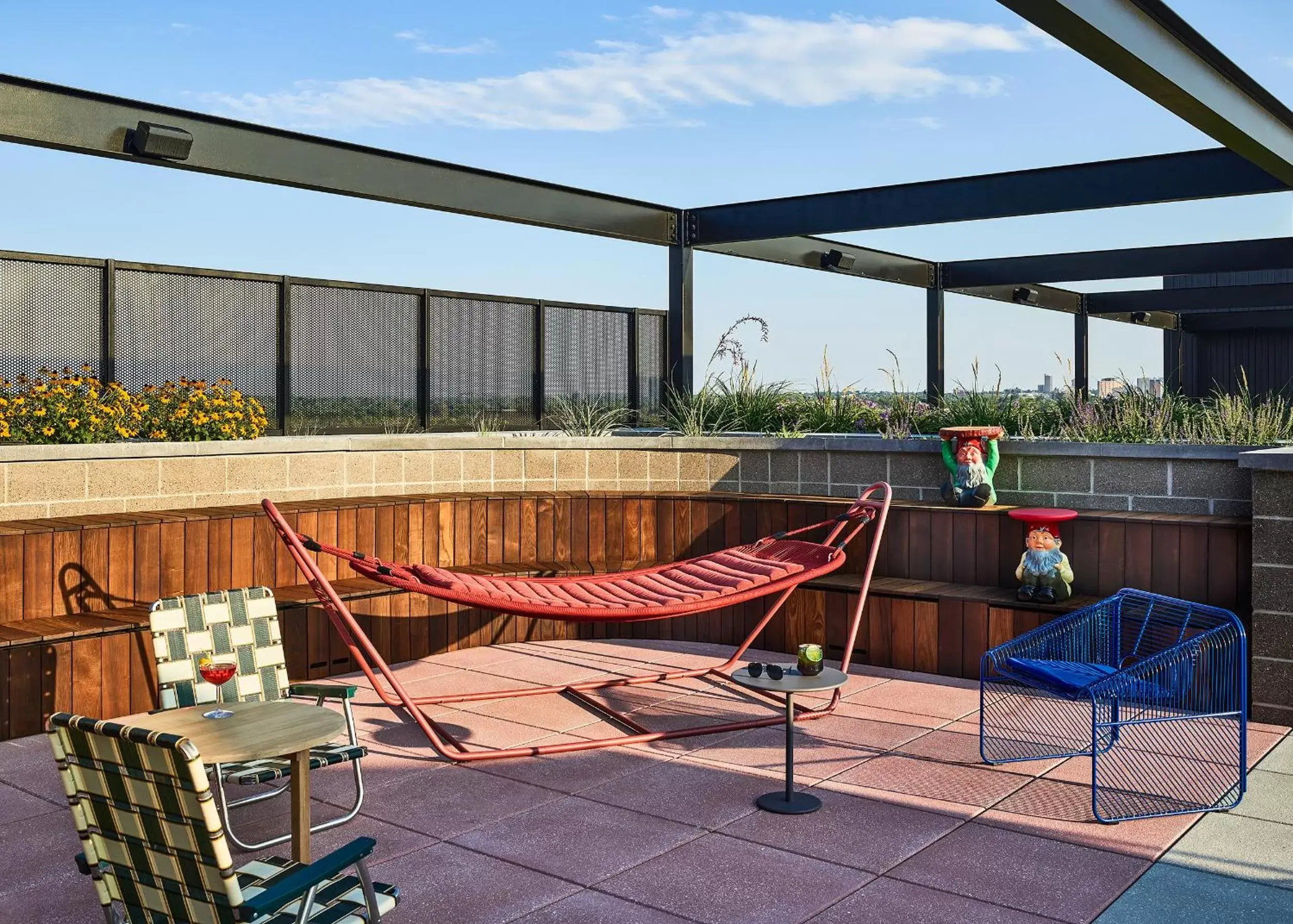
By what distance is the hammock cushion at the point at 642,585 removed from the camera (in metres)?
5.09

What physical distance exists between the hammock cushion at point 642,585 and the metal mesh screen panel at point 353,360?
3.77 meters

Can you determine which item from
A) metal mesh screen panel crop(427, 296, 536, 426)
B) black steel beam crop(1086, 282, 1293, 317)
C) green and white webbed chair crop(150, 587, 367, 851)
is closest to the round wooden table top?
green and white webbed chair crop(150, 587, 367, 851)

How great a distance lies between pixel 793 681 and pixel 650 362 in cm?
734

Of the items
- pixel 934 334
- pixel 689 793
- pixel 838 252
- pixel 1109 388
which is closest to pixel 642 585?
pixel 689 793

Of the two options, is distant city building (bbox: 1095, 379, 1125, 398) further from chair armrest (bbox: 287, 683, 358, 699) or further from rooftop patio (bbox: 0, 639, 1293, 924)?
chair armrest (bbox: 287, 683, 358, 699)

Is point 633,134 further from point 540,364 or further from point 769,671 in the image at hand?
point 769,671

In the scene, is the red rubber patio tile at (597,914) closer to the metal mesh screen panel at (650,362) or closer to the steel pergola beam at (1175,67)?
the steel pergola beam at (1175,67)

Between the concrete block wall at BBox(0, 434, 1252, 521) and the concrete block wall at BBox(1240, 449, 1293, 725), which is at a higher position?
the concrete block wall at BBox(0, 434, 1252, 521)

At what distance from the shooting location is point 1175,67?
5059 mm

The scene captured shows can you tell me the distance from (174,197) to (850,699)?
1265cm

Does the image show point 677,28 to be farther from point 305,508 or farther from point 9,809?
point 9,809

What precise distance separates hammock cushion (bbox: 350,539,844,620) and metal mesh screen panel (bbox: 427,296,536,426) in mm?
4170

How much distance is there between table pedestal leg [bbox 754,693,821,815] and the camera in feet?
13.7

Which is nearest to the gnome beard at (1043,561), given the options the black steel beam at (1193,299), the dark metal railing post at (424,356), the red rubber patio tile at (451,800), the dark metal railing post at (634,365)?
the red rubber patio tile at (451,800)
